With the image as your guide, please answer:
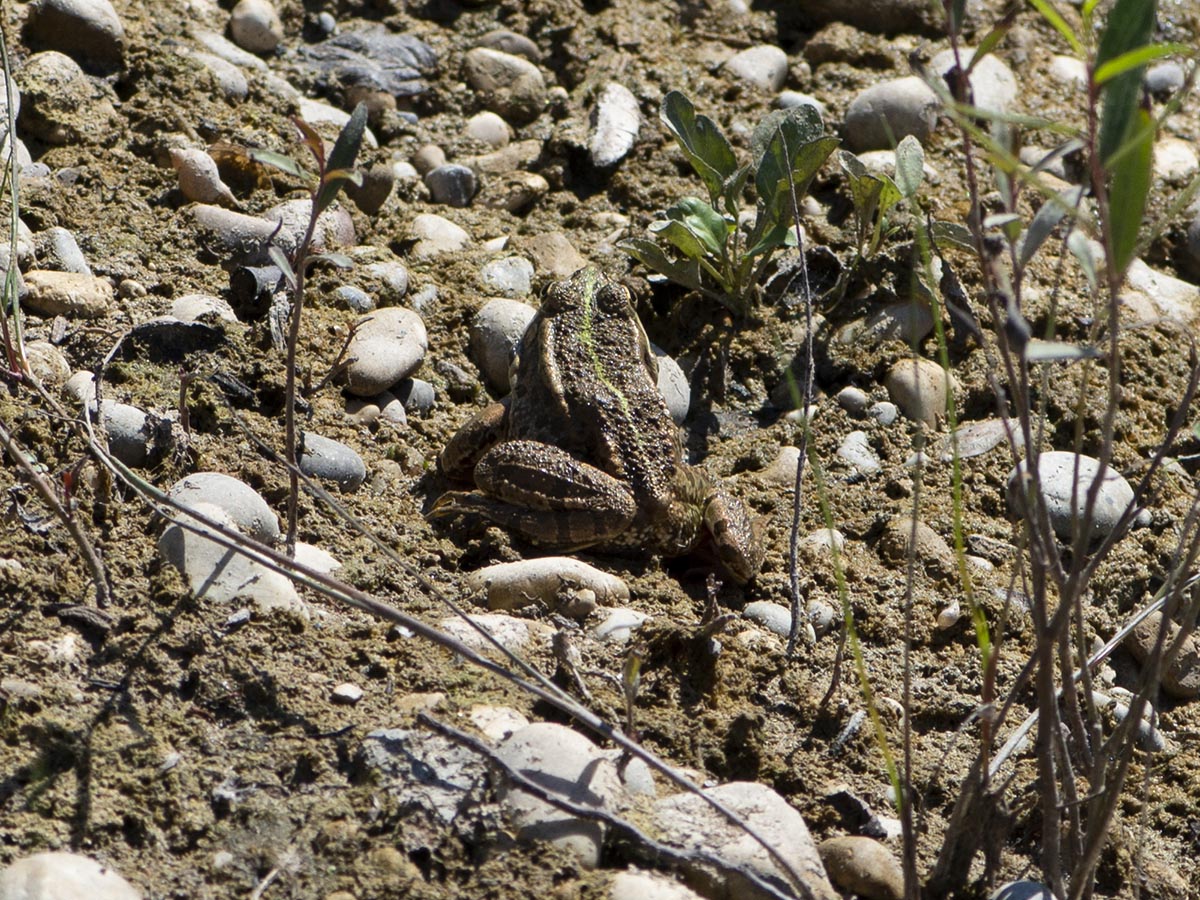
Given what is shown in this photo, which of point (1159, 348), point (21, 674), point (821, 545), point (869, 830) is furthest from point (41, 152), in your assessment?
point (1159, 348)

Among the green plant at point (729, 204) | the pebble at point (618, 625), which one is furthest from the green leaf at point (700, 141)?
the pebble at point (618, 625)

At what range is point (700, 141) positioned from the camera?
4.79 meters

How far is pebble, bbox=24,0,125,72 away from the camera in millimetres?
5059

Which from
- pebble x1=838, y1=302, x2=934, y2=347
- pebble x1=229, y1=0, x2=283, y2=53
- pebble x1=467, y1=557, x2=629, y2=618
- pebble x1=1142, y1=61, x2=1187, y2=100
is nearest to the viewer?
pebble x1=467, y1=557, x2=629, y2=618

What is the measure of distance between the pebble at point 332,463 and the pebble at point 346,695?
1.08m

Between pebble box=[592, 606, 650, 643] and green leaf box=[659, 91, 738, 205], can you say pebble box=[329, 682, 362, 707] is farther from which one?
green leaf box=[659, 91, 738, 205]

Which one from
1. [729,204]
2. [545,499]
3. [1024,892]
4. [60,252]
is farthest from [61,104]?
[1024,892]

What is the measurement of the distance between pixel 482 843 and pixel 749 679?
1.07 meters

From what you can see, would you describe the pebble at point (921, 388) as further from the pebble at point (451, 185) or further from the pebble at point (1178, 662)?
the pebble at point (451, 185)

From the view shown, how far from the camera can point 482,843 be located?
8.55 feet

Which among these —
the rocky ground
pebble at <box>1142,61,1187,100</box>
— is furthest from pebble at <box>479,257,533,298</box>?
pebble at <box>1142,61,1187,100</box>

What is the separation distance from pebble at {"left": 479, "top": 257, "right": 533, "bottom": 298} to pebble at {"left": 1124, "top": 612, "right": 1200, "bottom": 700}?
2.78m

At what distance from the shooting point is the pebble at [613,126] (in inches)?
219

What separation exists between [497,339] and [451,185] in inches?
40.1
